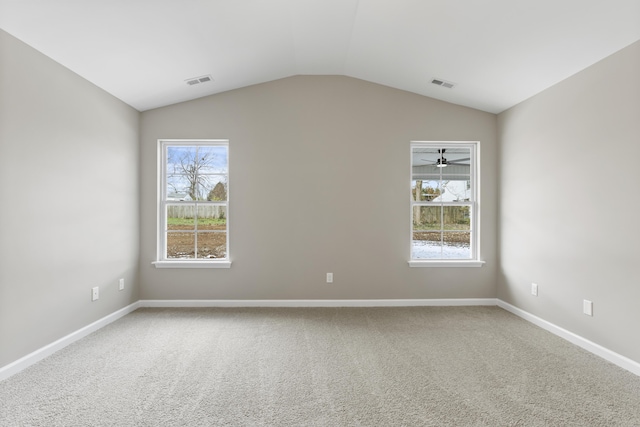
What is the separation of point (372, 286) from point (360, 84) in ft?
8.42

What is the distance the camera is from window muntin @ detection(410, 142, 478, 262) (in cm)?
403

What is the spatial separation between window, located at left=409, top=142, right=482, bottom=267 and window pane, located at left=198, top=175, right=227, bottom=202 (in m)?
2.43

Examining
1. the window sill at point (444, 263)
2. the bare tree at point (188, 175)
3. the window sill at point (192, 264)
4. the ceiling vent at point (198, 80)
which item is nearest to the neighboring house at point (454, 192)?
the window sill at point (444, 263)

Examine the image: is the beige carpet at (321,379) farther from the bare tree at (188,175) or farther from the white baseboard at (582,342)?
the bare tree at (188,175)

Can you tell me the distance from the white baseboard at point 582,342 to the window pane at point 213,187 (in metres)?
3.78

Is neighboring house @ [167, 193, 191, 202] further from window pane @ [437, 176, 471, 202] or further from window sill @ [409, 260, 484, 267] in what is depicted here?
window pane @ [437, 176, 471, 202]

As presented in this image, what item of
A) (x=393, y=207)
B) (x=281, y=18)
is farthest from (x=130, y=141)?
(x=393, y=207)

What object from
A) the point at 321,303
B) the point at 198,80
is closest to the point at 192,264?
the point at 321,303

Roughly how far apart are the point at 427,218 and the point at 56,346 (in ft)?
13.3

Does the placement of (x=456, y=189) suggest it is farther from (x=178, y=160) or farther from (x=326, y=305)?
(x=178, y=160)

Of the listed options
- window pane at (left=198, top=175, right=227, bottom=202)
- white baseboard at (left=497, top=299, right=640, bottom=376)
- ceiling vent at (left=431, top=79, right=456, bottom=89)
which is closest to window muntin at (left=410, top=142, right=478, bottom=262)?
ceiling vent at (left=431, top=79, right=456, bottom=89)

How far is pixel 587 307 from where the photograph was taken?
8.90 ft

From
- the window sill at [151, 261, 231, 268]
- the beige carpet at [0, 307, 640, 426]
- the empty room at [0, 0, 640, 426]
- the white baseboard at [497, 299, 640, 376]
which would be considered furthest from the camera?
the window sill at [151, 261, 231, 268]

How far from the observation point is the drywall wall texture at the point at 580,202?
236 centimetres
